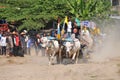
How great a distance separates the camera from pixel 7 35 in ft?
79.4

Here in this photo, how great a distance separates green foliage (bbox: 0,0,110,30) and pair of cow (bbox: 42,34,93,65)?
25.3ft

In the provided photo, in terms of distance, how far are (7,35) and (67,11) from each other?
5.19m

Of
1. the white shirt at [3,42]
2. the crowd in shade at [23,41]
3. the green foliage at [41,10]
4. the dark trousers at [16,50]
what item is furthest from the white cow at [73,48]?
the green foliage at [41,10]

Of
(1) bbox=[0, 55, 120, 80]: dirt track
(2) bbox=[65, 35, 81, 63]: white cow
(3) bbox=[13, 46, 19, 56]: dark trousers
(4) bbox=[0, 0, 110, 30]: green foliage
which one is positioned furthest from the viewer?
(4) bbox=[0, 0, 110, 30]: green foliage

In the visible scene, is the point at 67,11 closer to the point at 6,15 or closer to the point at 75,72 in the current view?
the point at 6,15

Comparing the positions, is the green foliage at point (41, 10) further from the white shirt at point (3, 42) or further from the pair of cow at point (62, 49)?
the pair of cow at point (62, 49)

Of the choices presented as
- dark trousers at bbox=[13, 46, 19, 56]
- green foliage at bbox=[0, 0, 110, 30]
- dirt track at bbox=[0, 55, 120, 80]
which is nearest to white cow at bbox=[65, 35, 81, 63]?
dirt track at bbox=[0, 55, 120, 80]

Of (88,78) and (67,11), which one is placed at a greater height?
(67,11)

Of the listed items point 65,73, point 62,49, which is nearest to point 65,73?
point 65,73

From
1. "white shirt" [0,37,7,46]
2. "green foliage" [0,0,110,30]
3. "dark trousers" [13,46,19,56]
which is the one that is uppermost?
"green foliage" [0,0,110,30]

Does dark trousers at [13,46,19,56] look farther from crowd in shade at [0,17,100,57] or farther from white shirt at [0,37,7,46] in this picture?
white shirt at [0,37,7,46]

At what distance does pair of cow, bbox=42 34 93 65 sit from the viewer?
59.0 ft

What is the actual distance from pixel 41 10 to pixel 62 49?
366 inches

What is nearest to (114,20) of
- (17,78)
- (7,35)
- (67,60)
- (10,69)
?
(7,35)
